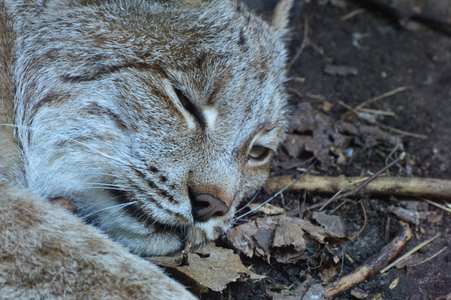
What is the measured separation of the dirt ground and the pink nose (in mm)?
567

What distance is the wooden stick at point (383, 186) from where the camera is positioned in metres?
4.24

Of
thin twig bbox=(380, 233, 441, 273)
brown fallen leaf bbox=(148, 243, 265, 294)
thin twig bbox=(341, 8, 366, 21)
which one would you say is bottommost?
thin twig bbox=(380, 233, 441, 273)

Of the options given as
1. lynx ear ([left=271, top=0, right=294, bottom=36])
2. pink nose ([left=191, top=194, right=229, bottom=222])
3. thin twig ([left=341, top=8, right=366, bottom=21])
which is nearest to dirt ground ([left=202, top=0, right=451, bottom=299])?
thin twig ([left=341, top=8, right=366, bottom=21])

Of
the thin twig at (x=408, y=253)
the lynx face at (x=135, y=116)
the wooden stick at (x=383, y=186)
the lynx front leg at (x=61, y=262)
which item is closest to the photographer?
the lynx front leg at (x=61, y=262)

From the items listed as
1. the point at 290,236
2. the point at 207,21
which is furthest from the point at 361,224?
the point at 207,21

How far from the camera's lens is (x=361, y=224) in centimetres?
404

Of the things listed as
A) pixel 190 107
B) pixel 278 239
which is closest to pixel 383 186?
pixel 278 239

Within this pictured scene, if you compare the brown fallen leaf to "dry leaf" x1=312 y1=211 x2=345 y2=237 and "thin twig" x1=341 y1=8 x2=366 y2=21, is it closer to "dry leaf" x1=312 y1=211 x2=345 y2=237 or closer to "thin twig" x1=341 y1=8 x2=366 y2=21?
"dry leaf" x1=312 y1=211 x2=345 y2=237

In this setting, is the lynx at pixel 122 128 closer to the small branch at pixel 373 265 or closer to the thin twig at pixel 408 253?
the small branch at pixel 373 265

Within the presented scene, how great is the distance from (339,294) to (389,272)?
0.53 metres

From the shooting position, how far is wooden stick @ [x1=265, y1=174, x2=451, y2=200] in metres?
4.24

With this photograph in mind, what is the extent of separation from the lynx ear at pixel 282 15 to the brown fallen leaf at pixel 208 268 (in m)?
2.29

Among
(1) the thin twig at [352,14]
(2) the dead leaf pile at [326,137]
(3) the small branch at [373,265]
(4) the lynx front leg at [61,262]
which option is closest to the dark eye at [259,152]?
(2) the dead leaf pile at [326,137]

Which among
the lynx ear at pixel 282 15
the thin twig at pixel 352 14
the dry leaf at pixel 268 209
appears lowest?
the dry leaf at pixel 268 209
